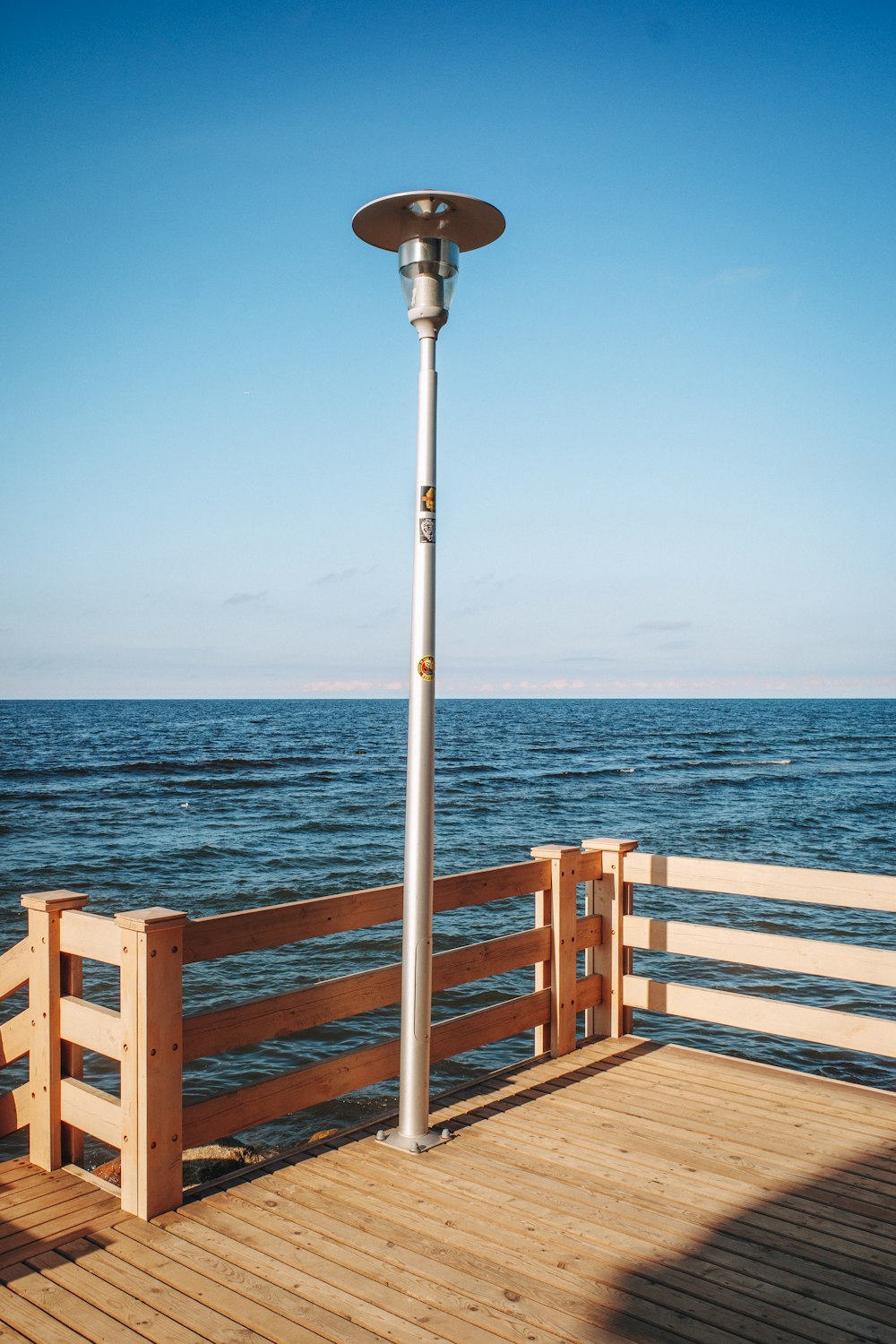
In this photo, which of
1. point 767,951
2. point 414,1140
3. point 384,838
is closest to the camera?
point 414,1140

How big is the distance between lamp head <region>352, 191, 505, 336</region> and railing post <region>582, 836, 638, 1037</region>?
2.93 m

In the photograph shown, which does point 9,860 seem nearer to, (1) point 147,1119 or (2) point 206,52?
(2) point 206,52

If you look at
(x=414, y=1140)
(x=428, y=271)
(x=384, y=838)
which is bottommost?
(x=384, y=838)

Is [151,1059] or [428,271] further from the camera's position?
[428,271]

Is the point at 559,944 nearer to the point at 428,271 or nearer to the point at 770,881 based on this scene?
the point at 770,881

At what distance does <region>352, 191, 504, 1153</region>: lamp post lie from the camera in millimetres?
3809

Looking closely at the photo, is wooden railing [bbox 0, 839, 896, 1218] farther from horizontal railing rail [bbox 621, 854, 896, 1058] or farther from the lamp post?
the lamp post

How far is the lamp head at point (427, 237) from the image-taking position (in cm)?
372

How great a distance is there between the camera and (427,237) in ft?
12.7

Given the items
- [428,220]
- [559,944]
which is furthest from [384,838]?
[428,220]

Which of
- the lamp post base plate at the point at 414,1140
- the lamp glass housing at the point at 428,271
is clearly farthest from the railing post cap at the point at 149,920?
the lamp glass housing at the point at 428,271

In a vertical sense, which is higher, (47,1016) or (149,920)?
(149,920)

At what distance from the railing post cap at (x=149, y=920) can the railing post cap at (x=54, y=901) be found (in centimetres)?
41

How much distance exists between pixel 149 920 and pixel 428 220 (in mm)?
2922
